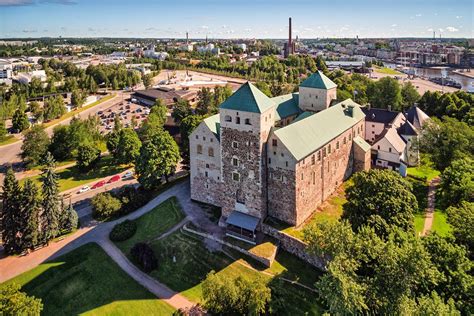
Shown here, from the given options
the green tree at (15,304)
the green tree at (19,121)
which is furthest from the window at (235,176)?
the green tree at (19,121)

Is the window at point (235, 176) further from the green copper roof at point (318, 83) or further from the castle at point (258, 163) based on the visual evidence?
the green copper roof at point (318, 83)

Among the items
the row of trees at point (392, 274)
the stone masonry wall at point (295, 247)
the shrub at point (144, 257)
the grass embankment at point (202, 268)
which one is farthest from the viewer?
the shrub at point (144, 257)

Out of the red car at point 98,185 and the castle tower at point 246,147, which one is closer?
the castle tower at point 246,147

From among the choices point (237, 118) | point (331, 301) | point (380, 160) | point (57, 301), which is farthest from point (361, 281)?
point (380, 160)

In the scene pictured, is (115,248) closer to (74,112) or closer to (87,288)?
(87,288)

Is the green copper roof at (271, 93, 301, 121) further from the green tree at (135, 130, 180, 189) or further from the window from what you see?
the green tree at (135, 130, 180, 189)

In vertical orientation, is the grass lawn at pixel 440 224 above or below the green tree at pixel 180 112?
below
